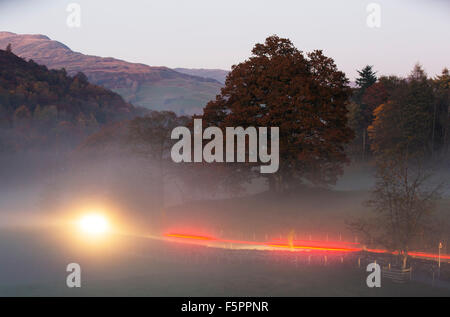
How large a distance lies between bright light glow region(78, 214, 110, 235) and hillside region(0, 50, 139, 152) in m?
72.7

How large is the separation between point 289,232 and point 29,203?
60.6 metres

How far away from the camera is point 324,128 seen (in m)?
42.9

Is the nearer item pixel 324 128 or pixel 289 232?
pixel 289 232

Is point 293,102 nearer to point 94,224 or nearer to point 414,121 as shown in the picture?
point 94,224

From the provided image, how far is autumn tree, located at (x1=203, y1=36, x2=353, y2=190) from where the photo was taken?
41.2 metres

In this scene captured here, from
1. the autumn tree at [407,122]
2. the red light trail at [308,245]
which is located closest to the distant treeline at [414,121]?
the autumn tree at [407,122]

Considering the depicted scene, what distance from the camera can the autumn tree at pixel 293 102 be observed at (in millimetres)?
41156

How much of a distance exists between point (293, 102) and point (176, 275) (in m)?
20.2

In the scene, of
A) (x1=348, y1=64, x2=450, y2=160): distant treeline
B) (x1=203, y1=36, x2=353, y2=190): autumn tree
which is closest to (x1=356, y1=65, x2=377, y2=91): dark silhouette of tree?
(x1=348, y1=64, x2=450, y2=160): distant treeline

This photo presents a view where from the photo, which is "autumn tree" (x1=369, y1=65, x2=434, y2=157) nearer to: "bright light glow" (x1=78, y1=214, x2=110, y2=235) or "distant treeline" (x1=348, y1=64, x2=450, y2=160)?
"distant treeline" (x1=348, y1=64, x2=450, y2=160)

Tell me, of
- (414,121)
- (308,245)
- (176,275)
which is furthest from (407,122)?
(176,275)

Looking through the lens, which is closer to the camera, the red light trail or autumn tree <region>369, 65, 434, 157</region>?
the red light trail
